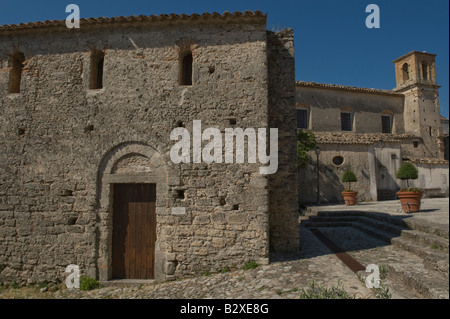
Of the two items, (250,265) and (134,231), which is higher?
(134,231)

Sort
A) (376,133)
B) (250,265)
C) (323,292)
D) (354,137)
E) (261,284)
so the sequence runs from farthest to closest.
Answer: (376,133)
(354,137)
(250,265)
(261,284)
(323,292)

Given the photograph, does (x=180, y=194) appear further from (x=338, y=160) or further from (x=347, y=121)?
(x=347, y=121)

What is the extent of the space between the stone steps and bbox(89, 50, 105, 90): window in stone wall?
27.8ft

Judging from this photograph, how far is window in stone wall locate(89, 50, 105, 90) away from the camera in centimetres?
732

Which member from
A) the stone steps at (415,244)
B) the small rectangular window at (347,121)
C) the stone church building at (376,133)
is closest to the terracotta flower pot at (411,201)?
the stone steps at (415,244)

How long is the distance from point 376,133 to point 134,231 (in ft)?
70.6

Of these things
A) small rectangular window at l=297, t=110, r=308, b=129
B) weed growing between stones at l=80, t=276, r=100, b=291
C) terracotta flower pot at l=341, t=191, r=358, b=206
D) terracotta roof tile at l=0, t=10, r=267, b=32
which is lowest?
weed growing between stones at l=80, t=276, r=100, b=291

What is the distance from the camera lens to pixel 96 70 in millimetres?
7504

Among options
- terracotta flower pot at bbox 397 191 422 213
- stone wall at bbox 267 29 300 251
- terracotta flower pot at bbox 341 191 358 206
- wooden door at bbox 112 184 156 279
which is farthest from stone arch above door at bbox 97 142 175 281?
terracotta flower pot at bbox 341 191 358 206

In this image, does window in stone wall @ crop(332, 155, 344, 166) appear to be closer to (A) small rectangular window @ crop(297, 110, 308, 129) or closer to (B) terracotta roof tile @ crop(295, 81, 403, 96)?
(A) small rectangular window @ crop(297, 110, 308, 129)

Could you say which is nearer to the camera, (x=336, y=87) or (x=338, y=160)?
(x=338, y=160)

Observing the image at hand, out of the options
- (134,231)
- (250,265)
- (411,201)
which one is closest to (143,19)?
(134,231)

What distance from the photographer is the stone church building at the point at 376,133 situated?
18.0m

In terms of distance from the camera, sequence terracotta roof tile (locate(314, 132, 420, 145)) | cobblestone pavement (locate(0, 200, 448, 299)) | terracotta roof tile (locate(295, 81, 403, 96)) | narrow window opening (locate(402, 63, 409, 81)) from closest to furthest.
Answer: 1. cobblestone pavement (locate(0, 200, 448, 299))
2. terracotta roof tile (locate(314, 132, 420, 145))
3. terracotta roof tile (locate(295, 81, 403, 96))
4. narrow window opening (locate(402, 63, 409, 81))
